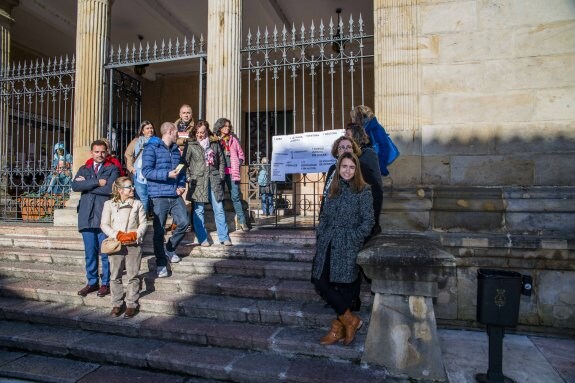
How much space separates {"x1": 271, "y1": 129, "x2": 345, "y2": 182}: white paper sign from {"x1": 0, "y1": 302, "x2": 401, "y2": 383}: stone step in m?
2.77

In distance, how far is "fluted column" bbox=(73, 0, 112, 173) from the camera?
7.28 meters

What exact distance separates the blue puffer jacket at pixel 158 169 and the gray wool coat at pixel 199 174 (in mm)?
468

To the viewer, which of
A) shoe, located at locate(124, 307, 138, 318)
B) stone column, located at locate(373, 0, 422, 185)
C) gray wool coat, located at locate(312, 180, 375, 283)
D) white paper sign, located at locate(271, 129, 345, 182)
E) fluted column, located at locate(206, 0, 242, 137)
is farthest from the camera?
fluted column, located at locate(206, 0, 242, 137)

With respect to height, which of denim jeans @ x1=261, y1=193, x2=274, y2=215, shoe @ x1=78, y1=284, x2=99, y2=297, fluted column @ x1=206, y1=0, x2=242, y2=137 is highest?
Answer: fluted column @ x1=206, y1=0, x2=242, y2=137

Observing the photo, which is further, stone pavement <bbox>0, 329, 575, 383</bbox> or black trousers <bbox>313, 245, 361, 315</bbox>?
black trousers <bbox>313, 245, 361, 315</bbox>

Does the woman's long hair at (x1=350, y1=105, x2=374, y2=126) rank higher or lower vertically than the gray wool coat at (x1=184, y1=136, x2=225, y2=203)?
higher

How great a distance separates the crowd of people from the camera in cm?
319

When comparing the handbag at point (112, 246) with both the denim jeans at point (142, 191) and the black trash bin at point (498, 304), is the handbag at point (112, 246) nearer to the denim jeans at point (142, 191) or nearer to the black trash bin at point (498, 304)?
the denim jeans at point (142, 191)

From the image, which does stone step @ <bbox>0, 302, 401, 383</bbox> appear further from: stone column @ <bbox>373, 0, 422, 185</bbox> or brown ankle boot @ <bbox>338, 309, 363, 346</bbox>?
stone column @ <bbox>373, 0, 422, 185</bbox>

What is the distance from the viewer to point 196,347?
11.1 feet

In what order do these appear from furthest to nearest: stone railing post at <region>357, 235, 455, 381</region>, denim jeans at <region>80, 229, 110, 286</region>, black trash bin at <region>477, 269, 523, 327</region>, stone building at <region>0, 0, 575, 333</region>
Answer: denim jeans at <region>80, 229, 110, 286</region>
stone building at <region>0, 0, 575, 333</region>
stone railing post at <region>357, 235, 455, 381</region>
black trash bin at <region>477, 269, 523, 327</region>

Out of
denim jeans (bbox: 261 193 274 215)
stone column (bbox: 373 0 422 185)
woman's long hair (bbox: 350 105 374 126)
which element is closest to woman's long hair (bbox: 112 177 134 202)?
woman's long hair (bbox: 350 105 374 126)

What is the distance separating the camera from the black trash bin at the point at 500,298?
2.71 metres

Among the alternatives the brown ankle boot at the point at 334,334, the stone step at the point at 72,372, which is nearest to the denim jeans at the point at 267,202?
the brown ankle boot at the point at 334,334
